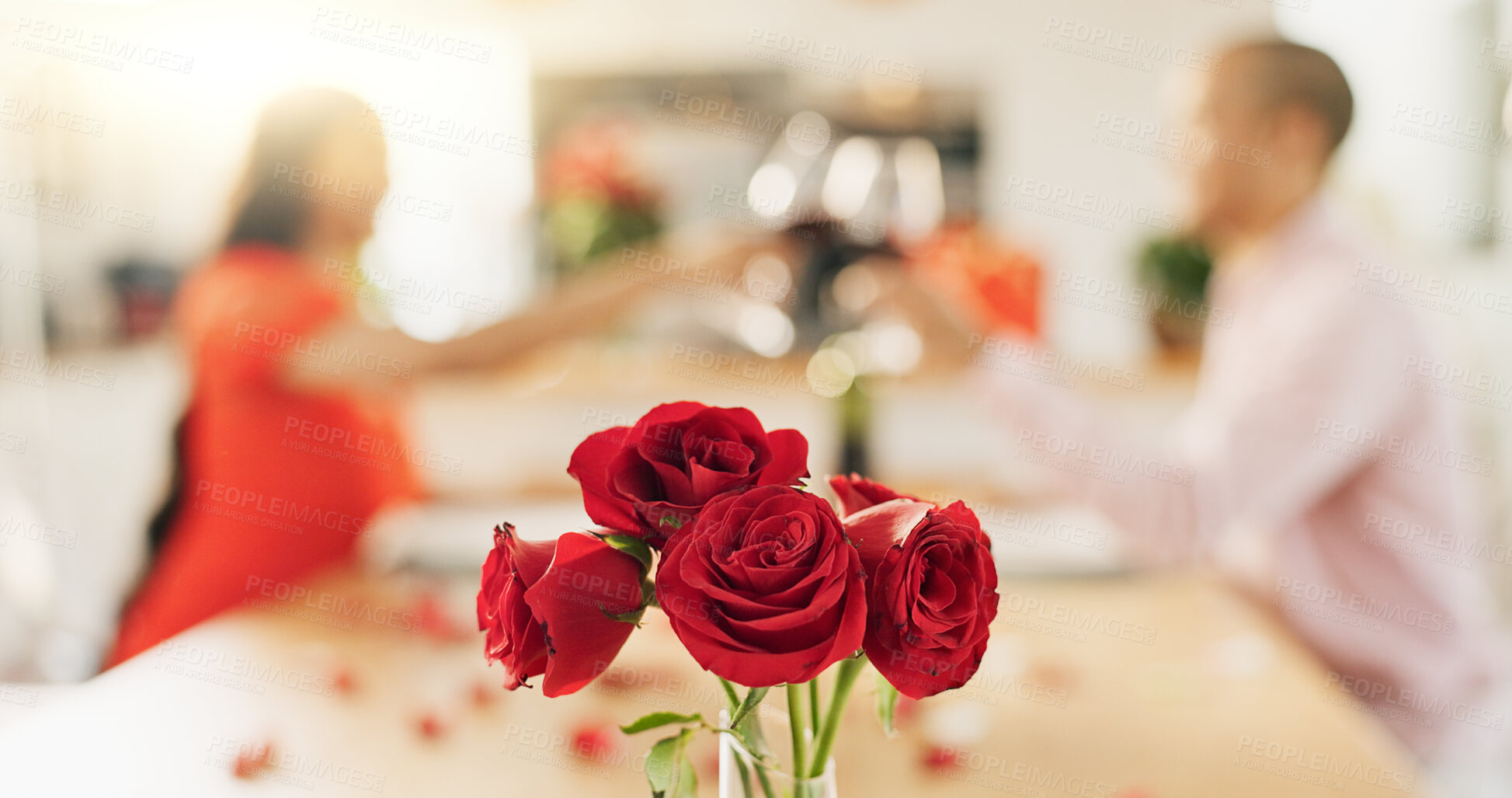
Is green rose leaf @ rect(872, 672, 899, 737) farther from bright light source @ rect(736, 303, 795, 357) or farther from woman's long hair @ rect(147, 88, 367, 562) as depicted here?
bright light source @ rect(736, 303, 795, 357)

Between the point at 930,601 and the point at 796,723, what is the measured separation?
98mm

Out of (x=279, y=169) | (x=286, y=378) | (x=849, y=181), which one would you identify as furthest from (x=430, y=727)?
(x=849, y=181)

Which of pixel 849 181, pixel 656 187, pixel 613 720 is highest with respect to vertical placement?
pixel 849 181

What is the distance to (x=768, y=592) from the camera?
0.31 meters

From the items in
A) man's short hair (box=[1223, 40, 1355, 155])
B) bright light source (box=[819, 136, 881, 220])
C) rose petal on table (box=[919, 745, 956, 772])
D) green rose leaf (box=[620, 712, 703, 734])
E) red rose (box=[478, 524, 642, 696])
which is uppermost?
man's short hair (box=[1223, 40, 1355, 155])

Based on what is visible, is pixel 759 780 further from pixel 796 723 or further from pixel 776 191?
pixel 776 191

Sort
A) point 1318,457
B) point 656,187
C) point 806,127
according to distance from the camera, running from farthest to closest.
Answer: point 806,127, point 656,187, point 1318,457

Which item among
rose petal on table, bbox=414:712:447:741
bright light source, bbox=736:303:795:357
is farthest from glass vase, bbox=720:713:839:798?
bright light source, bbox=736:303:795:357

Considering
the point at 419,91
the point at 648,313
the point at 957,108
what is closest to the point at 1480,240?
the point at 957,108

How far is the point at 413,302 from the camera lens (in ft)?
9.80

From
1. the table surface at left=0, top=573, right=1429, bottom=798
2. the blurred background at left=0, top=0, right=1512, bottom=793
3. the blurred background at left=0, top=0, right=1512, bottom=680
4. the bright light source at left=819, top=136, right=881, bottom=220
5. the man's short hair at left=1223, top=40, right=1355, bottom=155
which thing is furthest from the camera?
the blurred background at left=0, top=0, right=1512, bottom=680

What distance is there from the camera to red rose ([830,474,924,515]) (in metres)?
0.39

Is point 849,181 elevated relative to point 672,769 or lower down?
elevated

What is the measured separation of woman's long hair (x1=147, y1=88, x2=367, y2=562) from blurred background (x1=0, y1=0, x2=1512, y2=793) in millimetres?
62
